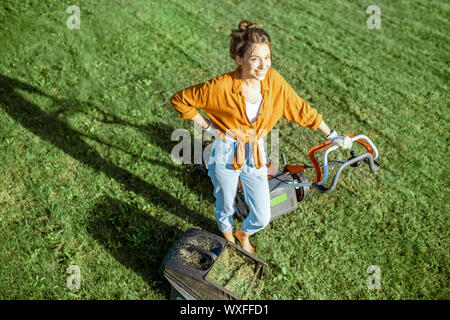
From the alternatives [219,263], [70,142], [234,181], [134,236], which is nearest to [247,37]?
[234,181]

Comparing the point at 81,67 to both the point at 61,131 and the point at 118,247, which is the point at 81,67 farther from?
the point at 118,247

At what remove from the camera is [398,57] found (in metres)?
7.49

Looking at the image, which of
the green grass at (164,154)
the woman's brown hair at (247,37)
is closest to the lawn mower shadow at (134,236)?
the green grass at (164,154)

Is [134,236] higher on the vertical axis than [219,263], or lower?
lower

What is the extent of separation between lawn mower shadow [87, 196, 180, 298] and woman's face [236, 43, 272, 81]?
7.25 feet

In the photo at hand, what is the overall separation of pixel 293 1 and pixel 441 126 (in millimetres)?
5656

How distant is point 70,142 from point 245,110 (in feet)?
10.5

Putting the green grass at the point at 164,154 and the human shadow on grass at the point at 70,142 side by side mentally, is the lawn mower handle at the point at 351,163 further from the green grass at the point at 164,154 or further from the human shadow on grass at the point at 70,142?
the human shadow on grass at the point at 70,142

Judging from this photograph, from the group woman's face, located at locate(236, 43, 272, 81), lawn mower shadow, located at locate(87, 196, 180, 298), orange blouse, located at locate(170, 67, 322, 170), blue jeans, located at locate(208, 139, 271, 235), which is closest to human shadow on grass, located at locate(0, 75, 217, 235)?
lawn mower shadow, located at locate(87, 196, 180, 298)

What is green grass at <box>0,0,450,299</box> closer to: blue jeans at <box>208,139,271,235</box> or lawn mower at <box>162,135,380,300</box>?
lawn mower at <box>162,135,380,300</box>

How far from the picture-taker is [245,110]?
2.69 m

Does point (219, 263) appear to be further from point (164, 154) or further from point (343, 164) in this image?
point (164, 154)

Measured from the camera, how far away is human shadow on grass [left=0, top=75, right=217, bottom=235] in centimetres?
410
